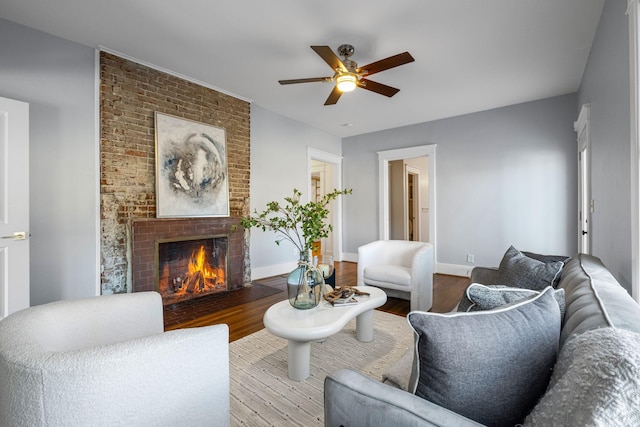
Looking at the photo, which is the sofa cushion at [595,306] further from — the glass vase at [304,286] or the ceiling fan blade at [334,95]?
the ceiling fan blade at [334,95]

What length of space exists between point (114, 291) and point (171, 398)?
264 cm

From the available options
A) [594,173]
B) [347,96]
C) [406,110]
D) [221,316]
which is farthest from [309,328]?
[406,110]

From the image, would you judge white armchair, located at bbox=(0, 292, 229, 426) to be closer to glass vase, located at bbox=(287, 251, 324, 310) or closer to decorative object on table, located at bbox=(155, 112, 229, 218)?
glass vase, located at bbox=(287, 251, 324, 310)

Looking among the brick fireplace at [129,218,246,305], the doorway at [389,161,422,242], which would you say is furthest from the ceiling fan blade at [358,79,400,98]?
the doorway at [389,161,422,242]

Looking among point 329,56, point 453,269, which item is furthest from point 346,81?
point 453,269

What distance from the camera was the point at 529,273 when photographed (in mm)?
1754

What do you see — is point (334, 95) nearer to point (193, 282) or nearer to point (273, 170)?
point (273, 170)

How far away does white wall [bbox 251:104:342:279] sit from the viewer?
4.50 meters

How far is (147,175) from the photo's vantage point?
3271mm

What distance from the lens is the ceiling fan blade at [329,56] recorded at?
7.47 ft

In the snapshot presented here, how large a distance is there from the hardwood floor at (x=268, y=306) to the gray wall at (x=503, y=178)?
2.68 ft

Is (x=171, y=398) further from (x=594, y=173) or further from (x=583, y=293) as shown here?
(x=594, y=173)

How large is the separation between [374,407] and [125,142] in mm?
3454

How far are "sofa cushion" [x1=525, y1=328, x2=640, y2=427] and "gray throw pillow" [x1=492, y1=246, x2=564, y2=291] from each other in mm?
1119
